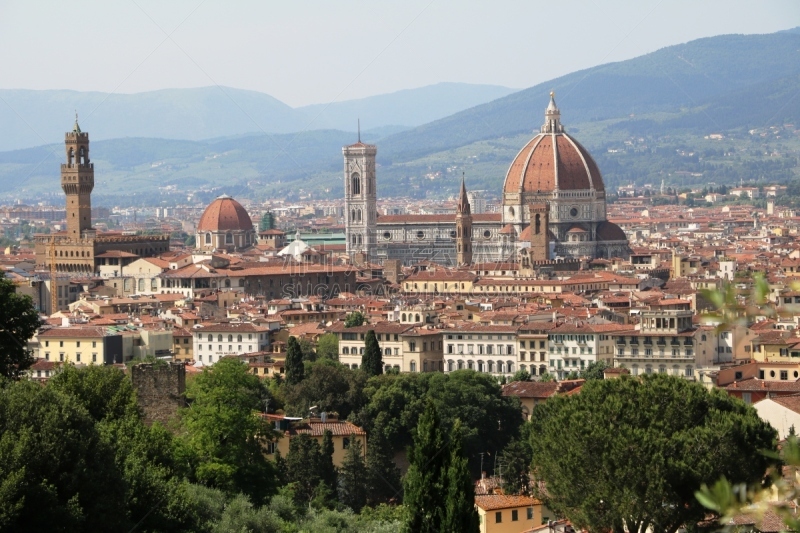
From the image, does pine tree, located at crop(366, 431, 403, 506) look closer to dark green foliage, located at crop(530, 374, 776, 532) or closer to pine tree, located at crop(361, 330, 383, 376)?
dark green foliage, located at crop(530, 374, 776, 532)

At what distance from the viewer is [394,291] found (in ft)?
303

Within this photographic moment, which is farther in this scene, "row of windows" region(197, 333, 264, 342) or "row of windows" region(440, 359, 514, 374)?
"row of windows" region(197, 333, 264, 342)

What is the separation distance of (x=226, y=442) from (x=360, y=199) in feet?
331

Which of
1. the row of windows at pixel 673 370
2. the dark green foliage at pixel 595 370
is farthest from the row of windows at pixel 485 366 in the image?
the row of windows at pixel 673 370

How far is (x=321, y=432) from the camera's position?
37500mm

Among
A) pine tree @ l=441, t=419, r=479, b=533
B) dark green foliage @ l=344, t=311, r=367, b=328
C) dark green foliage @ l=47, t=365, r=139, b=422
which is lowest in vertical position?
dark green foliage @ l=344, t=311, r=367, b=328

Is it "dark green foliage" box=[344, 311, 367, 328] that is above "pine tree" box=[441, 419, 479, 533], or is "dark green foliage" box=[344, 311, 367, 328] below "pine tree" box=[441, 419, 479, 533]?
below

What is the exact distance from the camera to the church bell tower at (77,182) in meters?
101

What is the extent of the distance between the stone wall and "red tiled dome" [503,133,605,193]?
310 ft

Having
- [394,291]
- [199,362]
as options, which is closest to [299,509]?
[199,362]

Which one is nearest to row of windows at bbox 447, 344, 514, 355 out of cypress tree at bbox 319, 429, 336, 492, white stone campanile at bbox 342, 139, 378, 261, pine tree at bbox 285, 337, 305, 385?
pine tree at bbox 285, 337, 305, 385

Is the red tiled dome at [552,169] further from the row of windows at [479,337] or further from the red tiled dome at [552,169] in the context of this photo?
the row of windows at [479,337]

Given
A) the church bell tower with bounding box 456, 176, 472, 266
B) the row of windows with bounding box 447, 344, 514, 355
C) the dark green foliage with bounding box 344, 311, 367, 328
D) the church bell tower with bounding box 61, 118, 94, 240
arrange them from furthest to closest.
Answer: the church bell tower with bounding box 456, 176, 472, 266 < the church bell tower with bounding box 61, 118, 94, 240 < the dark green foliage with bounding box 344, 311, 367, 328 < the row of windows with bounding box 447, 344, 514, 355

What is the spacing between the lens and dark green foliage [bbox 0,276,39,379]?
2832cm
